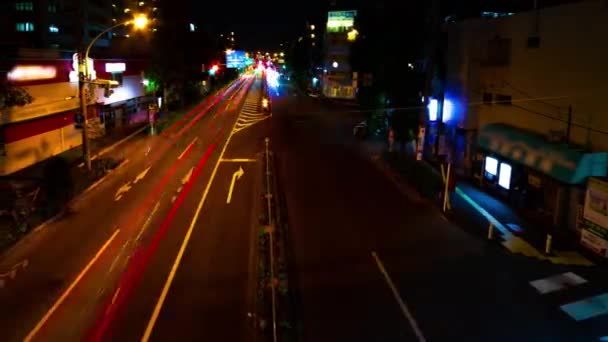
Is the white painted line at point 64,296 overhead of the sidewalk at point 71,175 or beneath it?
beneath

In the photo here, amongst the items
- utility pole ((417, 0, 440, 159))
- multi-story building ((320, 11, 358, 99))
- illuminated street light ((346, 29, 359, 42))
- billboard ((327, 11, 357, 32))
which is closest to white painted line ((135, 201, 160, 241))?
utility pole ((417, 0, 440, 159))

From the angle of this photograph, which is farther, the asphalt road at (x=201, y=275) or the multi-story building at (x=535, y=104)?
the multi-story building at (x=535, y=104)

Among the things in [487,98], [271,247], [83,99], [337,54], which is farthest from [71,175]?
[337,54]

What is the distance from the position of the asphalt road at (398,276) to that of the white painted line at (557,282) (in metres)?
0.29

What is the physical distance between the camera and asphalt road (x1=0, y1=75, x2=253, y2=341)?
13.1 metres

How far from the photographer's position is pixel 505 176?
2395 centimetres

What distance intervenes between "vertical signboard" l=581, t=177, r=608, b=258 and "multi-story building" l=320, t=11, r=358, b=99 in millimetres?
71033

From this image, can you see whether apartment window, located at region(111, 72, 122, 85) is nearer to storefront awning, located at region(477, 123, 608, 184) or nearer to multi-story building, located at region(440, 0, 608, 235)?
multi-story building, located at region(440, 0, 608, 235)

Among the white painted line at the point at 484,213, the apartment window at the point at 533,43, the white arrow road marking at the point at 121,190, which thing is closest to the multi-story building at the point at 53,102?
the white arrow road marking at the point at 121,190

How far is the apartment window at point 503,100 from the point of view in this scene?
25.0 m

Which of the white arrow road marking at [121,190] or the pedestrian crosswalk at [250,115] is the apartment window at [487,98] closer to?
the white arrow road marking at [121,190]

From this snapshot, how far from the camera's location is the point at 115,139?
40000 millimetres

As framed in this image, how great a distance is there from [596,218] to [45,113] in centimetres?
2861

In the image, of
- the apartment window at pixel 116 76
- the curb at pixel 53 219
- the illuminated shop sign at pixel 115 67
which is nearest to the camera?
the curb at pixel 53 219
